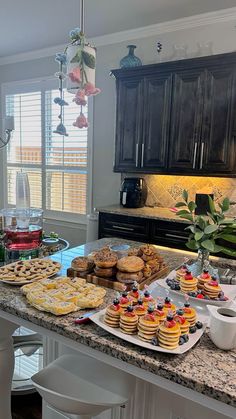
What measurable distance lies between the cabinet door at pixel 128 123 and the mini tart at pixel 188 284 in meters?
2.27

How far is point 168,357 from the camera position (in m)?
0.86

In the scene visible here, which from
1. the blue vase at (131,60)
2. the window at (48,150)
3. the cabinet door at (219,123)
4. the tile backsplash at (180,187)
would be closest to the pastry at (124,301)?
the cabinet door at (219,123)

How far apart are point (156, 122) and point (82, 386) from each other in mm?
2647

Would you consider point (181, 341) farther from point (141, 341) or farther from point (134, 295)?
point (134, 295)

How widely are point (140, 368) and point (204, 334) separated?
259 mm

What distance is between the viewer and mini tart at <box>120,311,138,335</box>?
939mm

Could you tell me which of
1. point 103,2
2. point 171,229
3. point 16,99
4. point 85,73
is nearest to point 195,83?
point 103,2

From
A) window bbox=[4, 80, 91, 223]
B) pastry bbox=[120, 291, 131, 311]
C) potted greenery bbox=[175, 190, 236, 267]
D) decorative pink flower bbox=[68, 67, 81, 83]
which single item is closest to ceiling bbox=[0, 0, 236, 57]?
window bbox=[4, 80, 91, 223]

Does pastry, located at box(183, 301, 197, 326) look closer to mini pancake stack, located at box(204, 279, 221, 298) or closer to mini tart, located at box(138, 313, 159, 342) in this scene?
mini tart, located at box(138, 313, 159, 342)

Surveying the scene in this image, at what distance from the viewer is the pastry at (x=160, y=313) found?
94cm

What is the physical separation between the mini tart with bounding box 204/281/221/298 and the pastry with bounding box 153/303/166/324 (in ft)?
0.90

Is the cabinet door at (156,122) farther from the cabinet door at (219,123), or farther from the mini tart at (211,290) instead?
the mini tart at (211,290)

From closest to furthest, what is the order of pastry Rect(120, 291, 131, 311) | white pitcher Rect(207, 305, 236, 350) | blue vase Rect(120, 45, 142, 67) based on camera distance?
white pitcher Rect(207, 305, 236, 350)
pastry Rect(120, 291, 131, 311)
blue vase Rect(120, 45, 142, 67)

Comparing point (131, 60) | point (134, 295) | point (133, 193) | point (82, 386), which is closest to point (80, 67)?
point (134, 295)
